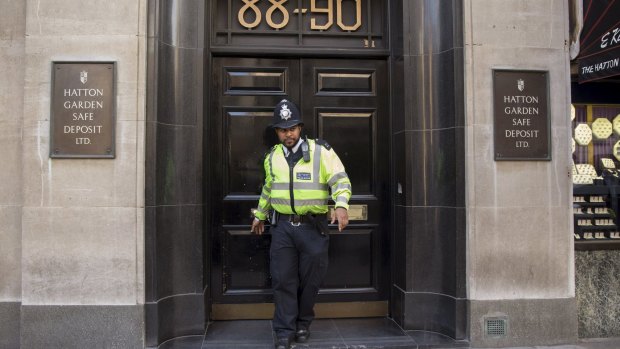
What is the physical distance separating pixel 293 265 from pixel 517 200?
94.6 inches

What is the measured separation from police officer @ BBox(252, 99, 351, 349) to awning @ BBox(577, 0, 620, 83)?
291cm

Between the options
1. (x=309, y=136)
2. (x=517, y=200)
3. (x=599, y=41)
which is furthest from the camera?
(x=309, y=136)

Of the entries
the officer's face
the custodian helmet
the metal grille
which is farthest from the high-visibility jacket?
the metal grille

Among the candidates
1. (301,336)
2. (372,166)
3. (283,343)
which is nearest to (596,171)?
(372,166)

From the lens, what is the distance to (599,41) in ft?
16.8

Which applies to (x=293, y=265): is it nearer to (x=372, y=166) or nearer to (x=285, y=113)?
(x=285, y=113)

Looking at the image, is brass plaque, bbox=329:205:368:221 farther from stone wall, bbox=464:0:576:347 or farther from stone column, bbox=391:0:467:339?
stone wall, bbox=464:0:576:347

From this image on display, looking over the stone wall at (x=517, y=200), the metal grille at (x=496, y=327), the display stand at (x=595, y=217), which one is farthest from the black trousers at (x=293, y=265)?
the display stand at (x=595, y=217)

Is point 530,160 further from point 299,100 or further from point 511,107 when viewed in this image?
point 299,100

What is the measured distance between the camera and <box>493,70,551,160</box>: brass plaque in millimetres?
4977

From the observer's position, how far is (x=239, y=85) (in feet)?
18.5

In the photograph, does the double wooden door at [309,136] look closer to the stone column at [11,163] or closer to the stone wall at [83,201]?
the stone wall at [83,201]

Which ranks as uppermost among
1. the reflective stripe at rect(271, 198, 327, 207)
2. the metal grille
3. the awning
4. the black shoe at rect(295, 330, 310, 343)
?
the awning

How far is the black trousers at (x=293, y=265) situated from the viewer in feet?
15.4
